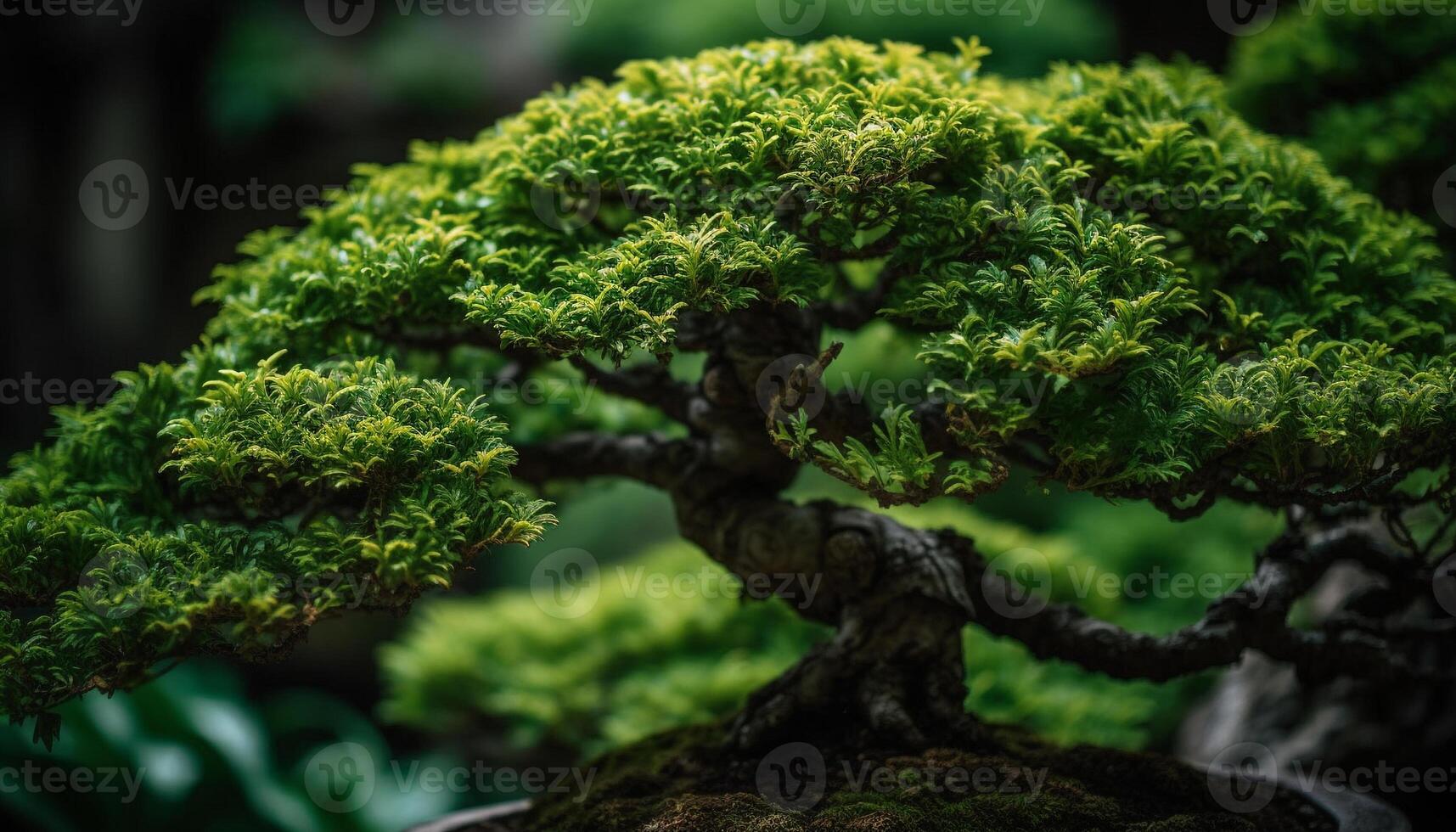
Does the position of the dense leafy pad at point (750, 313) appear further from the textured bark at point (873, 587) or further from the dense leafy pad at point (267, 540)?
the textured bark at point (873, 587)

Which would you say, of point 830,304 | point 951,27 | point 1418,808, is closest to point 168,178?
point 951,27

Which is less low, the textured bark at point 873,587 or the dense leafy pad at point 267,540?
the dense leafy pad at point 267,540

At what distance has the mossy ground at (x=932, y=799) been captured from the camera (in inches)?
51.5

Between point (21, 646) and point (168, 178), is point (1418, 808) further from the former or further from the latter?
point (168, 178)

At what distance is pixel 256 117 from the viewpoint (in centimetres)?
384

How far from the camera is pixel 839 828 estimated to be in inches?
50.3

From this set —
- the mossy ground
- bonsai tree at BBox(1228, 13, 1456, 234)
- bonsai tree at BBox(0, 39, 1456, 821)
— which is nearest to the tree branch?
bonsai tree at BBox(0, 39, 1456, 821)

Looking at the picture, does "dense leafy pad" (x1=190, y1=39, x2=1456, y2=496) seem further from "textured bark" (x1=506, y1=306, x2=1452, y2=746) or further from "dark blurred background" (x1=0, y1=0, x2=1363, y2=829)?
"dark blurred background" (x1=0, y1=0, x2=1363, y2=829)

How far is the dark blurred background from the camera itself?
3.47 meters

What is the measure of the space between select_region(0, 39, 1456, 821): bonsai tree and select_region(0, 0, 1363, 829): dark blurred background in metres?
2.03

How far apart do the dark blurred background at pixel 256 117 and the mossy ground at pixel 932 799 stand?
2172mm

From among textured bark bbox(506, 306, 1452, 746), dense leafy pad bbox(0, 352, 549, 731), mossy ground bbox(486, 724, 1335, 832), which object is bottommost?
mossy ground bbox(486, 724, 1335, 832)

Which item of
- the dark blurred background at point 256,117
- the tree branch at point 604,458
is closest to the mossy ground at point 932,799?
the tree branch at point 604,458

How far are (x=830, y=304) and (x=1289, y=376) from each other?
678 mm
